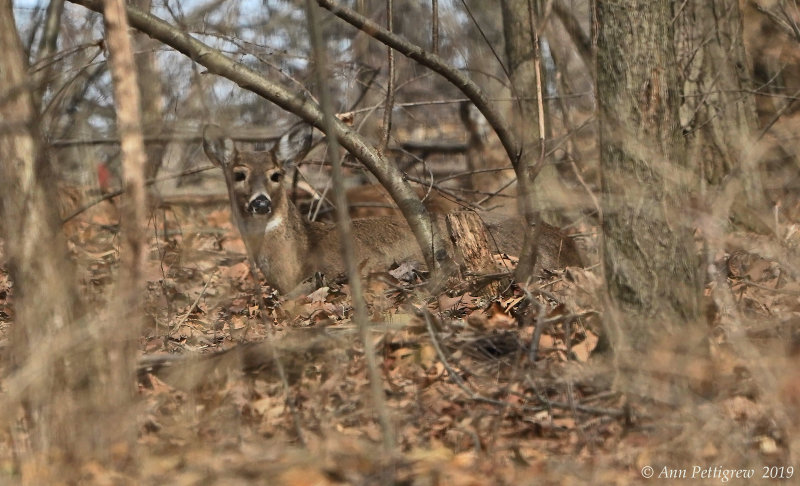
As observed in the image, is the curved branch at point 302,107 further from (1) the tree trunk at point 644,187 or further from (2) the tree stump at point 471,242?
(1) the tree trunk at point 644,187

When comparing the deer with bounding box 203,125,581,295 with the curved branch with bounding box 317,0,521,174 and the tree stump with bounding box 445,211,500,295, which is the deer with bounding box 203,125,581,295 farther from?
the curved branch with bounding box 317,0,521,174

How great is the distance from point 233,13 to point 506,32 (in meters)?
2.82

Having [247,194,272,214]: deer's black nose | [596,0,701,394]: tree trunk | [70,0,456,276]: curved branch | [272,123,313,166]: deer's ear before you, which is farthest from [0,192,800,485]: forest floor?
[272,123,313,166]: deer's ear

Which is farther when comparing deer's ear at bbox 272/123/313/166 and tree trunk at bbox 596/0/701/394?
deer's ear at bbox 272/123/313/166

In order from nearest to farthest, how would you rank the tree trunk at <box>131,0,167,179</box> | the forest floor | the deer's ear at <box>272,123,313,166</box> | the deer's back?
the forest floor
the tree trunk at <box>131,0,167,179</box>
the deer's back
the deer's ear at <box>272,123,313,166</box>

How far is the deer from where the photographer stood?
347 inches

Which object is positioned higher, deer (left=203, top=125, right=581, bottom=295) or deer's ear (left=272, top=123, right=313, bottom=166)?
deer's ear (left=272, top=123, right=313, bottom=166)

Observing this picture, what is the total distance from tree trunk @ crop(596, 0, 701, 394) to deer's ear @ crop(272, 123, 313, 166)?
5008mm

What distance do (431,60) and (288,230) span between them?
357cm

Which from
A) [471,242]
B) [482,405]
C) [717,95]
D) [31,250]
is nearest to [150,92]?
[471,242]

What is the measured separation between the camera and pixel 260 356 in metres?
4.61

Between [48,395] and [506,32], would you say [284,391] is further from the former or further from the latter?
[506,32]

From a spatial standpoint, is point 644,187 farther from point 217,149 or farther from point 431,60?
point 217,149

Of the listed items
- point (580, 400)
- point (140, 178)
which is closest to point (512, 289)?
point (580, 400)
